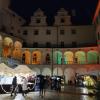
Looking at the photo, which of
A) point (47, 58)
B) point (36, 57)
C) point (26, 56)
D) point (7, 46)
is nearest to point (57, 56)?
point (47, 58)

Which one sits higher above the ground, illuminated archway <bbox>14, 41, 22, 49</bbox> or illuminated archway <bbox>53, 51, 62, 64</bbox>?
illuminated archway <bbox>14, 41, 22, 49</bbox>

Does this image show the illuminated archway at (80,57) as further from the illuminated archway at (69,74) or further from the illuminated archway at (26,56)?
the illuminated archway at (26,56)

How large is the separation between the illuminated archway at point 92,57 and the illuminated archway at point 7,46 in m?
Answer: 19.0

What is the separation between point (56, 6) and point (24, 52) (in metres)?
16.0

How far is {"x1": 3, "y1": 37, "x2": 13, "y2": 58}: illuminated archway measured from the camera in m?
59.9

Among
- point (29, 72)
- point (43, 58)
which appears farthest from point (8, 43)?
point (29, 72)

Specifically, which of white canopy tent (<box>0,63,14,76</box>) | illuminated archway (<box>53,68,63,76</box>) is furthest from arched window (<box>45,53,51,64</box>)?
white canopy tent (<box>0,63,14,76</box>)

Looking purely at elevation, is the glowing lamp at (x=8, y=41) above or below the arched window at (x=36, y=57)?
above

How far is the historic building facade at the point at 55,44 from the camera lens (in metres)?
66.0

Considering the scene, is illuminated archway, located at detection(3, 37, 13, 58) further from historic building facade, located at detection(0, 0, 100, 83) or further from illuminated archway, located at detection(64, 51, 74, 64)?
illuminated archway, located at detection(64, 51, 74, 64)

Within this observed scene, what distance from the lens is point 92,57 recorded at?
66875mm

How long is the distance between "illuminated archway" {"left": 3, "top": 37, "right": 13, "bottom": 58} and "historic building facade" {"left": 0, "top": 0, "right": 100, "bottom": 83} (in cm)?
286

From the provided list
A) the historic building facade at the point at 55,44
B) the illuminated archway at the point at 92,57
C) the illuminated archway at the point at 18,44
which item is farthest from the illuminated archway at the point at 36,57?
the illuminated archway at the point at 92,57

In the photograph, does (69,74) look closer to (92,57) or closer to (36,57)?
(92,57)
